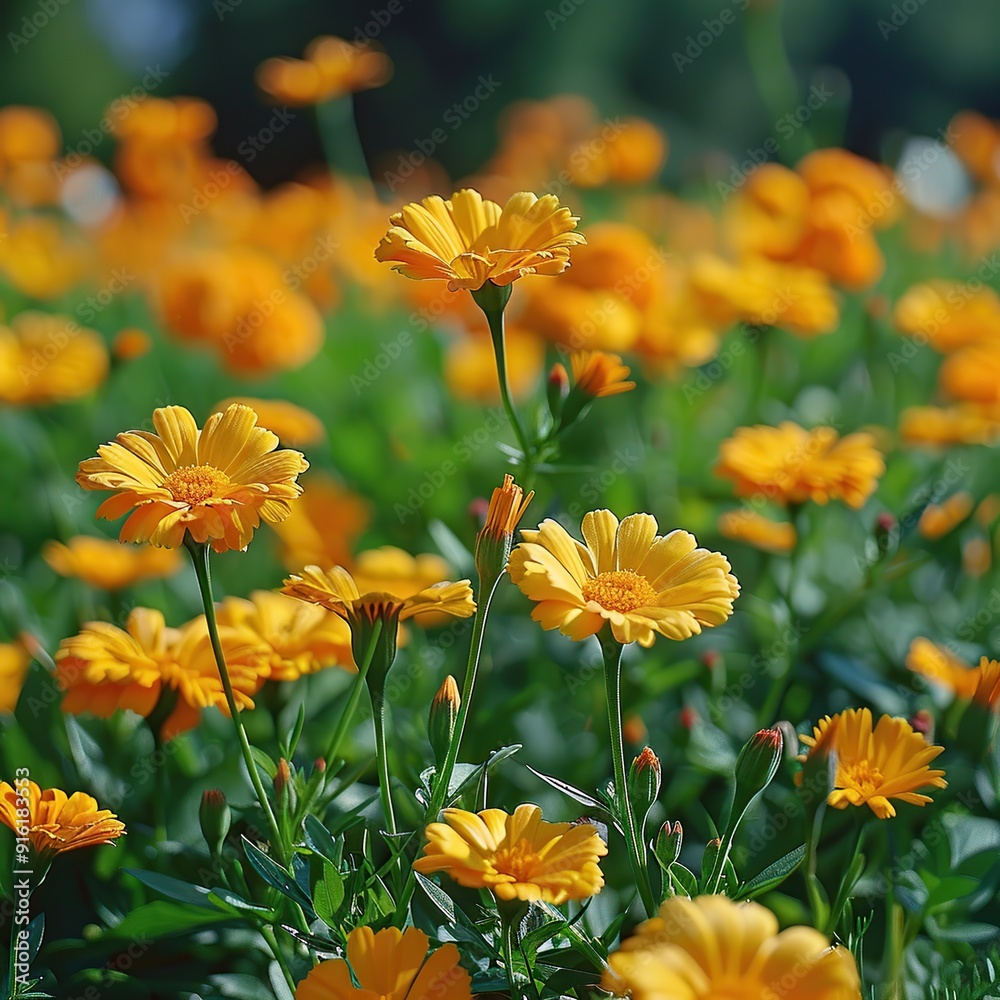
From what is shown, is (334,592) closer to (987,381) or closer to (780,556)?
(780,556)

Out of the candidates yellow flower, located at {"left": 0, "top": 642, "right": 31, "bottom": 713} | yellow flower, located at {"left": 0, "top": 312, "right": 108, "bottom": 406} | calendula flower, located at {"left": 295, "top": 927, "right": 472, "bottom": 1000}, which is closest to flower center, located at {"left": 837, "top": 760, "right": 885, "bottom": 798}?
calendula flower, located at {"left": 295, "top": 927, "right": 472, "bottom": 1000}

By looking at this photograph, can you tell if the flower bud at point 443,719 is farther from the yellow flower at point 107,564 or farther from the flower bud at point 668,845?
the yellow flower at point 107,564

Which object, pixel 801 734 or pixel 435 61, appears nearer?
pixel 801 734

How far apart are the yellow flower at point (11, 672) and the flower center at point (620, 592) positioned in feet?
1.48

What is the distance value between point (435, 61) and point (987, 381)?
417 centimetres

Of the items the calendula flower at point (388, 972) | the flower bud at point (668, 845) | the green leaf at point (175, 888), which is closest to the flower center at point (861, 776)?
the flower bud at point (668, 845)

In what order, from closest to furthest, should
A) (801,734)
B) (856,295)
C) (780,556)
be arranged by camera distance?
(801,734) → (780,556) → (856,295)

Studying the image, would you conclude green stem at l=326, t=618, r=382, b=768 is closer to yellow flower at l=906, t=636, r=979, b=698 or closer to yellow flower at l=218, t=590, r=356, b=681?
yellow flower at l=218, t=590, r=356, b=681

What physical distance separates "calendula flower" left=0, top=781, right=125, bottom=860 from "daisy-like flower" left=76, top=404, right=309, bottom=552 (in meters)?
0.14

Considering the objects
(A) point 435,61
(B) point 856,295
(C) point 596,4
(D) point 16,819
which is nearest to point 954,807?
(D) point 16,819

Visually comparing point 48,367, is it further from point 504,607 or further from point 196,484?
point 196,484

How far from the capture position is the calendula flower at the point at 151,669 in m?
0.63

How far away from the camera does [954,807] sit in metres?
0.74

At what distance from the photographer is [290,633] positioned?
0.70 m
